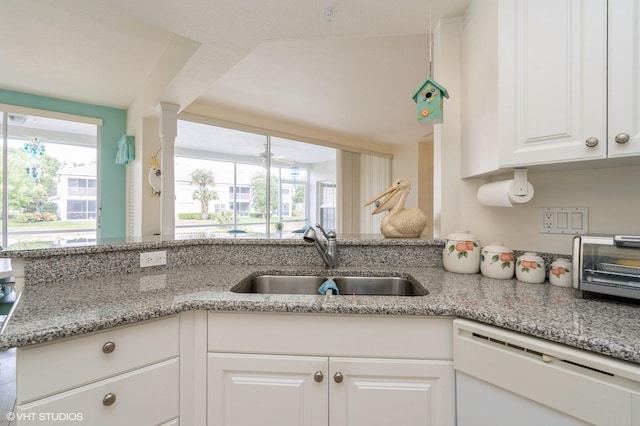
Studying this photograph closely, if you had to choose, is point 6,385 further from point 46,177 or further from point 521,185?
point 521,185

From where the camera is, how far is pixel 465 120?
4.66ft

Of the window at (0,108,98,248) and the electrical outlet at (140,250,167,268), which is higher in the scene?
the window at (0,108,98,248)

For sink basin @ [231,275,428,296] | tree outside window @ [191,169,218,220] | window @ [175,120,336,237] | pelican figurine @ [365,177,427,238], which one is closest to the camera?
sink basin @ [231,275,428,296]

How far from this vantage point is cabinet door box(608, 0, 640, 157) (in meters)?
0.83

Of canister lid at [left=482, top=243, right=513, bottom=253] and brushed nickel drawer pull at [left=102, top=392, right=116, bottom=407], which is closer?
brushed nickel drawer pull at [left=102, top=392, right=116, bottom=407]

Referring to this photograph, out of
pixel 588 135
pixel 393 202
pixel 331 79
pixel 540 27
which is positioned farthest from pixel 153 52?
pixel 588 135

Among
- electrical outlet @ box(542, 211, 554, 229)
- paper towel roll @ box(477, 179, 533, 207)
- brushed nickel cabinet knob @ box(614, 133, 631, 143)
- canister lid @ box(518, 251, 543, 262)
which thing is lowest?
canister lid @ box(518, 251, 543, 262)

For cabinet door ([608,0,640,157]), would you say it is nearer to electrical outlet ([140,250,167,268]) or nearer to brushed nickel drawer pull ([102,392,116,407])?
brushed nickel drawer pull ([102,392,116,407])

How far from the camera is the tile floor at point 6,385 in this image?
5.40 ft

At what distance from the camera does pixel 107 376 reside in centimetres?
82

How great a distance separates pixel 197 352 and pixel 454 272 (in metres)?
1.15

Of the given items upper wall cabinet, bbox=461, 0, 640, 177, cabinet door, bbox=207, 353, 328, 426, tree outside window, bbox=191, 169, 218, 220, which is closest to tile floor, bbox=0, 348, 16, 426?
cabinet door, bbox=207, 353, 328, 426

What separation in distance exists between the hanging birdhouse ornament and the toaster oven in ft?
2.31

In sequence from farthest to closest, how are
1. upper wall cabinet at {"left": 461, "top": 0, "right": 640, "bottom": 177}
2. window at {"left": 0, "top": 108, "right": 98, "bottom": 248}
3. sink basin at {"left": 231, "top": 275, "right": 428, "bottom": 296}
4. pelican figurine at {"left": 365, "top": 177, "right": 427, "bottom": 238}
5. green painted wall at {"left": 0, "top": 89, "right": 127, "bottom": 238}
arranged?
green painted wall at {"left": 0, "top": 89, "right": 127, "bottom": 238}
window at {"left": 0, "top": 108, "right": 98, "bottom": 248}
pelican figurine at {"left": 365, "top": 177, "right": 427, "bottom": 238}
sink basin at {"left": 231, "top": 275, "right": 428, "bottom": 296}
upper wall cabinet at {"left": 461, "top": 0, "right": 640, "bottom": 177}
